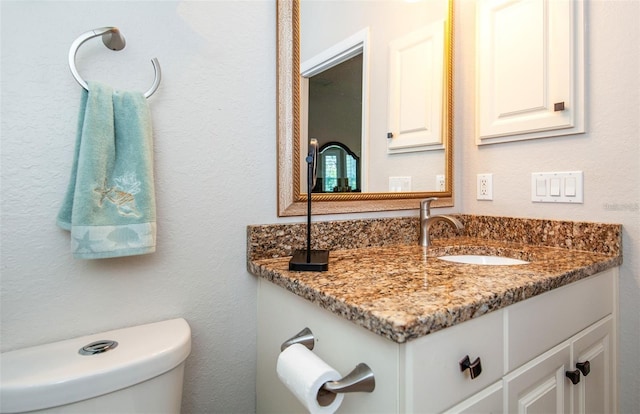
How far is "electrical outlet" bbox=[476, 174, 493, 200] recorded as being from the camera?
1.41m

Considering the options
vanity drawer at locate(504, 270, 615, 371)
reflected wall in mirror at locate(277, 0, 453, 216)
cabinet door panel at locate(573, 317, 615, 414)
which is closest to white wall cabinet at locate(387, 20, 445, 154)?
reflected wall in mirror at locate(277, 0, 453, 216)

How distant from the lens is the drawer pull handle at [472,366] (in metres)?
0.61

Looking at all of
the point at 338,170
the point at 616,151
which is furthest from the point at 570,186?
the point at 338,170

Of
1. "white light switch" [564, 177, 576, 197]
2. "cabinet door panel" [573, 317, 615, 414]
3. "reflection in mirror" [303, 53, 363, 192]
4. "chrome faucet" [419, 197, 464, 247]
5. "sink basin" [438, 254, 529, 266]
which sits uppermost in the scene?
"reflection in mirror" [303, 53, 363, 192]

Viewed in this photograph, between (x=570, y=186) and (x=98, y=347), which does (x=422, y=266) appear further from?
(x=98, y=347)

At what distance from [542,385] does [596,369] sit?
0.35 metres

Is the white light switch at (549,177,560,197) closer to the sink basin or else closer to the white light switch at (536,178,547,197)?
the white light switch at (536,178,547,197)

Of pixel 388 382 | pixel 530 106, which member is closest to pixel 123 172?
pixel 388 382

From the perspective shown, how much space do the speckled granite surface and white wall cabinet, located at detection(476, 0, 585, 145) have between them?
0.36 m

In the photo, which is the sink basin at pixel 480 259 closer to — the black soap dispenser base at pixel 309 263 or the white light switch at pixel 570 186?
the white light switch at pixel 570 186

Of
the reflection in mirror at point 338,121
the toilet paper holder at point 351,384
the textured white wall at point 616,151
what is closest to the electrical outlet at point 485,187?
the textured white wall at point 616,151

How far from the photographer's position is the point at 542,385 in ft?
2.60

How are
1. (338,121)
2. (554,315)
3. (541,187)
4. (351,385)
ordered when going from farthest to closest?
(541,187) < (338,121) < (554,315) < (351,385)

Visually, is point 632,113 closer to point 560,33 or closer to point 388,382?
point 560,33
